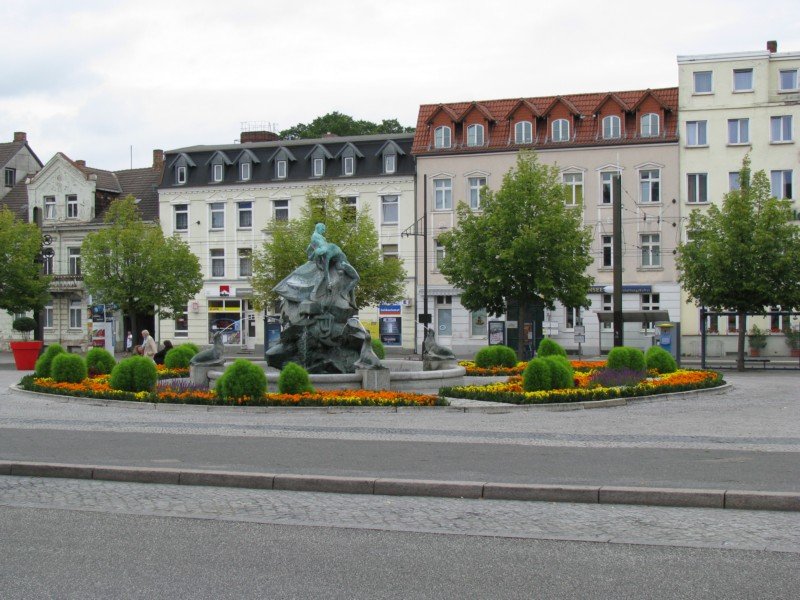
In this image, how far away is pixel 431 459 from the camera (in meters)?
12.4

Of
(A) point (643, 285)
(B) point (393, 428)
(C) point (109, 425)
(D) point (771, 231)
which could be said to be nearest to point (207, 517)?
(B) point (393, 428)

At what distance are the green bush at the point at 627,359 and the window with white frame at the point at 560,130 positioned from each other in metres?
30.5

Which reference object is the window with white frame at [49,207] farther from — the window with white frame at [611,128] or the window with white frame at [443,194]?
the window with white frame at [611,128]

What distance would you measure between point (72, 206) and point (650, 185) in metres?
35.0

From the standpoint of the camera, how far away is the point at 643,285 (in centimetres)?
5197

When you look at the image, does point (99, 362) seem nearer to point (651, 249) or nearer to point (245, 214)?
point (245, 214)

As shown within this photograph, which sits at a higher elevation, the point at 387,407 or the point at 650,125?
the point at 650,125

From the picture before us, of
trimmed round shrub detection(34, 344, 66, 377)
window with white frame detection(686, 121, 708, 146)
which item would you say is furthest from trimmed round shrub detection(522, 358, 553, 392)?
window with white frame detection(686, 121, 708, 146)

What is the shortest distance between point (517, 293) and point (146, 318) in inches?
1094

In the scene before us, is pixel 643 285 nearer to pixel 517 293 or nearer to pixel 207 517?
pixel 517 293

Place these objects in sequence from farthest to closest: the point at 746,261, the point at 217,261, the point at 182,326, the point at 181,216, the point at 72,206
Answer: the point at 72,206
the point at 181,216
the point at 182,326
the point at 217,261
the point at 746,261

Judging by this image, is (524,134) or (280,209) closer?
(524,134)

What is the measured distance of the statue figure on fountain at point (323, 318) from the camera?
23.0 meters

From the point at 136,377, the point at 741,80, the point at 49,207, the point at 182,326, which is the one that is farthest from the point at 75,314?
the point at 136,377
